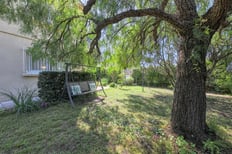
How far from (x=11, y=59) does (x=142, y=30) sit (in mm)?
5267

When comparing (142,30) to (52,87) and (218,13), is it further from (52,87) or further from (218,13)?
(52,87)

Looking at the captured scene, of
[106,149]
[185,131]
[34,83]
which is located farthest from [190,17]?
[34,83]

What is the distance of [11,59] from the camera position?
21.2ft

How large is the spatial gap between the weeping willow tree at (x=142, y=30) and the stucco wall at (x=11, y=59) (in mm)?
2616

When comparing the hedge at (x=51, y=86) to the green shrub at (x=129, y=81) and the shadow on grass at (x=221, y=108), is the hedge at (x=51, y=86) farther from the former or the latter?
the green shrub at (x=129, y=81)

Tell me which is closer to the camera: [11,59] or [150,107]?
[150,107]

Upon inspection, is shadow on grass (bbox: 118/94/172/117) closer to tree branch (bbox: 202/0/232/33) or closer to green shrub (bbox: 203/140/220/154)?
green shrub (bbox: 203/140/220/154)

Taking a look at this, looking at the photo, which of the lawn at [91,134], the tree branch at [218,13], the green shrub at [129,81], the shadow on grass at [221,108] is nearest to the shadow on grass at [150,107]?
the lawn at [91,134]

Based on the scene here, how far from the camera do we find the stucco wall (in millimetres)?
6094

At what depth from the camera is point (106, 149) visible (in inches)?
108

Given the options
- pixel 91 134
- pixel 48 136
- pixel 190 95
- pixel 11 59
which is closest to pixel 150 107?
pixel 190 95

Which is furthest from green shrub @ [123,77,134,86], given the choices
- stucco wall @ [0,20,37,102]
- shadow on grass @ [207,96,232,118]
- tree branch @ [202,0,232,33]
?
tree branch @ [202,0,232,33]

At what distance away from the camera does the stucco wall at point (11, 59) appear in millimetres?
6094

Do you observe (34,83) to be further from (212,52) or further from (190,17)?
(212,52)
